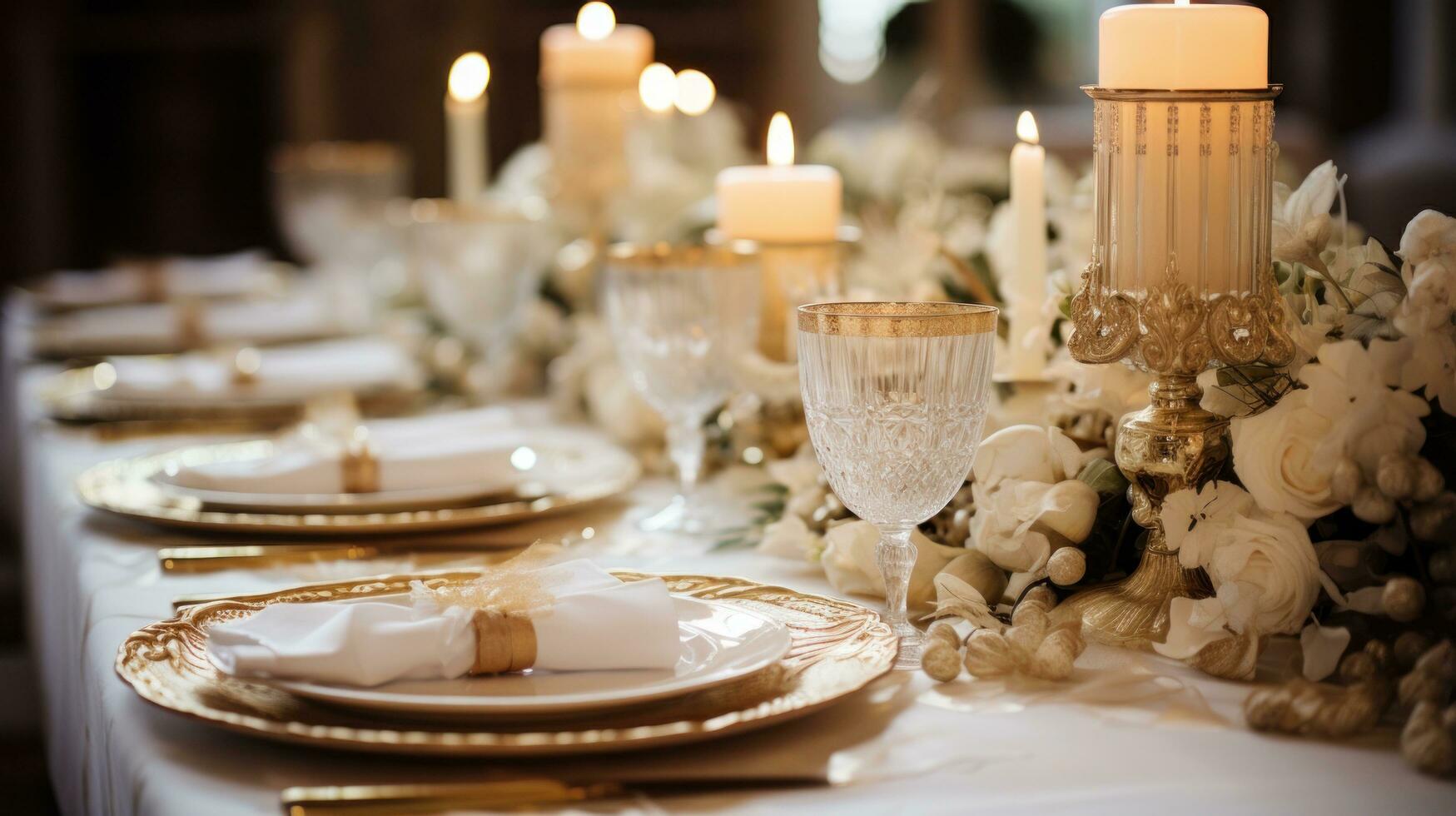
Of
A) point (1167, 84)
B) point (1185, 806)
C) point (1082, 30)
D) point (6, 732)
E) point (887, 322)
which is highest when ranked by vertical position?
point (1082, 30)

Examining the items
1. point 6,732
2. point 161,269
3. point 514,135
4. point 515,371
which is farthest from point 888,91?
point 6,732

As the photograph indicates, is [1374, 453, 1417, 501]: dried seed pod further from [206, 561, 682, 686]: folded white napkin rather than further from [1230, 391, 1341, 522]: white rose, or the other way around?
[206, 561, 682, 686]: folded white napkin

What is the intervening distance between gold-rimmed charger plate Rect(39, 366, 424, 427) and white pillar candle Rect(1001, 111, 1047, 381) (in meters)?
0.95

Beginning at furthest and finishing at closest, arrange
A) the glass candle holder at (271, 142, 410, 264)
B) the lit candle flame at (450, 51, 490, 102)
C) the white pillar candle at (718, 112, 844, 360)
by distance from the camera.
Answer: the glass candle holder at (271, 142, 410, 264), the lit candle flame at (450, 51, 490, 102), the white pillar candle at (718, 112, 844, 360)

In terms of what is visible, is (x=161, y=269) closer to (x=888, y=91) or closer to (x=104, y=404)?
(x=104, y=404)

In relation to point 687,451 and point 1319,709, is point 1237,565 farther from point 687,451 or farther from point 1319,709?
point 687,451

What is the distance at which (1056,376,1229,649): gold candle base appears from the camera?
2.99 ft

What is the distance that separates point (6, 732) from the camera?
1.96 meters

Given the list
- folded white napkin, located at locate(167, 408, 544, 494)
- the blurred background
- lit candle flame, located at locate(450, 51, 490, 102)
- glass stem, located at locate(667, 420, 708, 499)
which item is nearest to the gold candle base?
glass stem, located at locate(667, 420, 708, 499)

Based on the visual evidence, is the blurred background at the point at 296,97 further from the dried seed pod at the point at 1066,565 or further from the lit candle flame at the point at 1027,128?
the dried seed pod at the point at 1066,565

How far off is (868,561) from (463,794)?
39 cm

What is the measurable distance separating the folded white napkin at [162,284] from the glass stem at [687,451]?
1.68 metres

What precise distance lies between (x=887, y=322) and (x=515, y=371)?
124 cm

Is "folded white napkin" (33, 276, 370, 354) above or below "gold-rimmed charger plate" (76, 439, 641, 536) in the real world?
above
